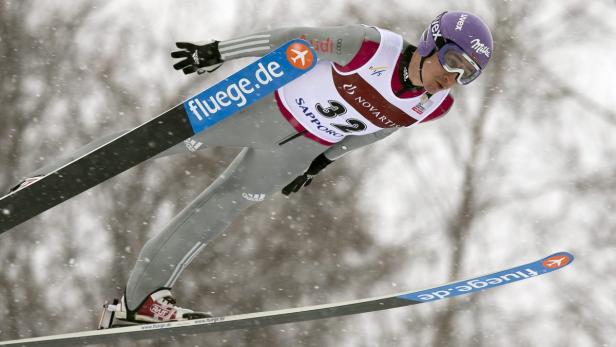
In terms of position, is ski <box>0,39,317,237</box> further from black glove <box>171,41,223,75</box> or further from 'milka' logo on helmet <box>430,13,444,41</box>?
'milka' logo on helmet <box>430,13,444,41</box>

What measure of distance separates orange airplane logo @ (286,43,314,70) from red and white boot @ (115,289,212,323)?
1273mm

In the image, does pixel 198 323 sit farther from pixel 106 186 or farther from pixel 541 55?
pixel 541 55

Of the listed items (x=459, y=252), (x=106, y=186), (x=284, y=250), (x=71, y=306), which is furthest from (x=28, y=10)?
(x=459, y=252)

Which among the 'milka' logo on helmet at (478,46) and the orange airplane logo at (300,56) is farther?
the 'milka' logo on helmet at (478,46)

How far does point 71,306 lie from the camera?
650 centimetres

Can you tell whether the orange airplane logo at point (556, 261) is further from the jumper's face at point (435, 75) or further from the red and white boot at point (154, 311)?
the red and white boot at point (154, 311)

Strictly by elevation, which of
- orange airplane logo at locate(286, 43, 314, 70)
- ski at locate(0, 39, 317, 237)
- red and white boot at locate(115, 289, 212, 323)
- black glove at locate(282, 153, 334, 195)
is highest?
ski at locate(0, 39, 317, 237)

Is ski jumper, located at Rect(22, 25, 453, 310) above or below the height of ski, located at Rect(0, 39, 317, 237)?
below

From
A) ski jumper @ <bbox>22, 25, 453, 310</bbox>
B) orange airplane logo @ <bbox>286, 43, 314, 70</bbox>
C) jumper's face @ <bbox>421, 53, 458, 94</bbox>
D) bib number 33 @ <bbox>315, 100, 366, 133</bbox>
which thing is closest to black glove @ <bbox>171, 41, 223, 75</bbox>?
ski jumper @ <bbox>22, 25, 453, 310</bbox>

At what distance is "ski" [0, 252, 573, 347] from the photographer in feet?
10.7

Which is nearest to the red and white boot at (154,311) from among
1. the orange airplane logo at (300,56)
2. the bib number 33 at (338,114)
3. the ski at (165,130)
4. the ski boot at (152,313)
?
the ski boot at (152,313)

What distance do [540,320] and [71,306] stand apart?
385cm

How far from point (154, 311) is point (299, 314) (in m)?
0.64

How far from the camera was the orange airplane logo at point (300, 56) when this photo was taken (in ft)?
8.53
